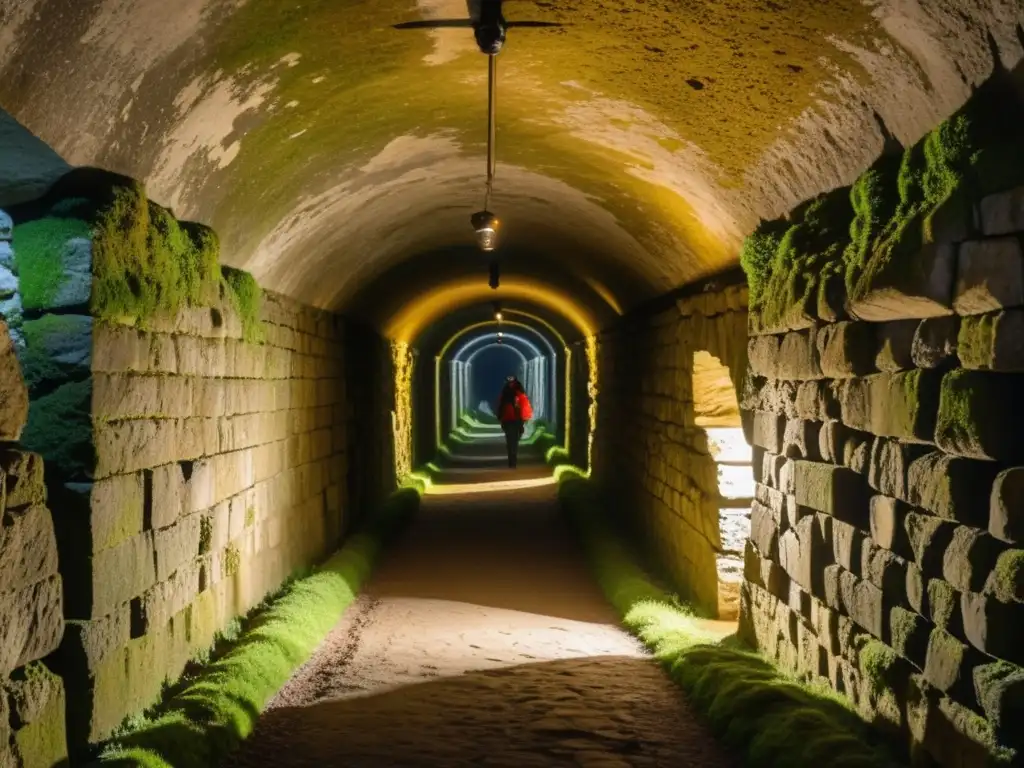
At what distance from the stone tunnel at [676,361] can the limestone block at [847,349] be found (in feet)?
0.07

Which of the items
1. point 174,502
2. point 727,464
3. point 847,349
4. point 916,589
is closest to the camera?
point 916,589

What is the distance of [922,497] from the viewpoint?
3.63 metres

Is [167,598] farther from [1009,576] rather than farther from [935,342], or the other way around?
[1009,576]

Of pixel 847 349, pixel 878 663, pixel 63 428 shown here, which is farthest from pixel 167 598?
pixel 847 349

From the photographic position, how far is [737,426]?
761cm

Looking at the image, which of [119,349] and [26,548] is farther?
[119,349]

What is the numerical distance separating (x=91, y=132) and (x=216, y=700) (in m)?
2.62

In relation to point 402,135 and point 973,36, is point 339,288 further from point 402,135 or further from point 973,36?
point 973,36

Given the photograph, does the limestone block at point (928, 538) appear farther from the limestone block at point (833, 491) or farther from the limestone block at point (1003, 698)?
the limestone block at point (833, 491)

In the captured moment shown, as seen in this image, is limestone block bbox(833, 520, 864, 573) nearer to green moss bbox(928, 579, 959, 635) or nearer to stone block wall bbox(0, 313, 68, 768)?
green moss bbox(928, 579, 959, 635)

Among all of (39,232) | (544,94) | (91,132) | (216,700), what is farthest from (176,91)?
(216,700)

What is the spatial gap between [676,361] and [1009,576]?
5.94m

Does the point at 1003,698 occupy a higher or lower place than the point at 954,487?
lower

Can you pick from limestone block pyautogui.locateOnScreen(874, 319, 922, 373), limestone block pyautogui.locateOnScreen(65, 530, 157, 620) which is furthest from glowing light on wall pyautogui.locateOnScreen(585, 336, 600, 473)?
limestone block pyautogui.locateOnScreen(874, 319, 922, 373)
